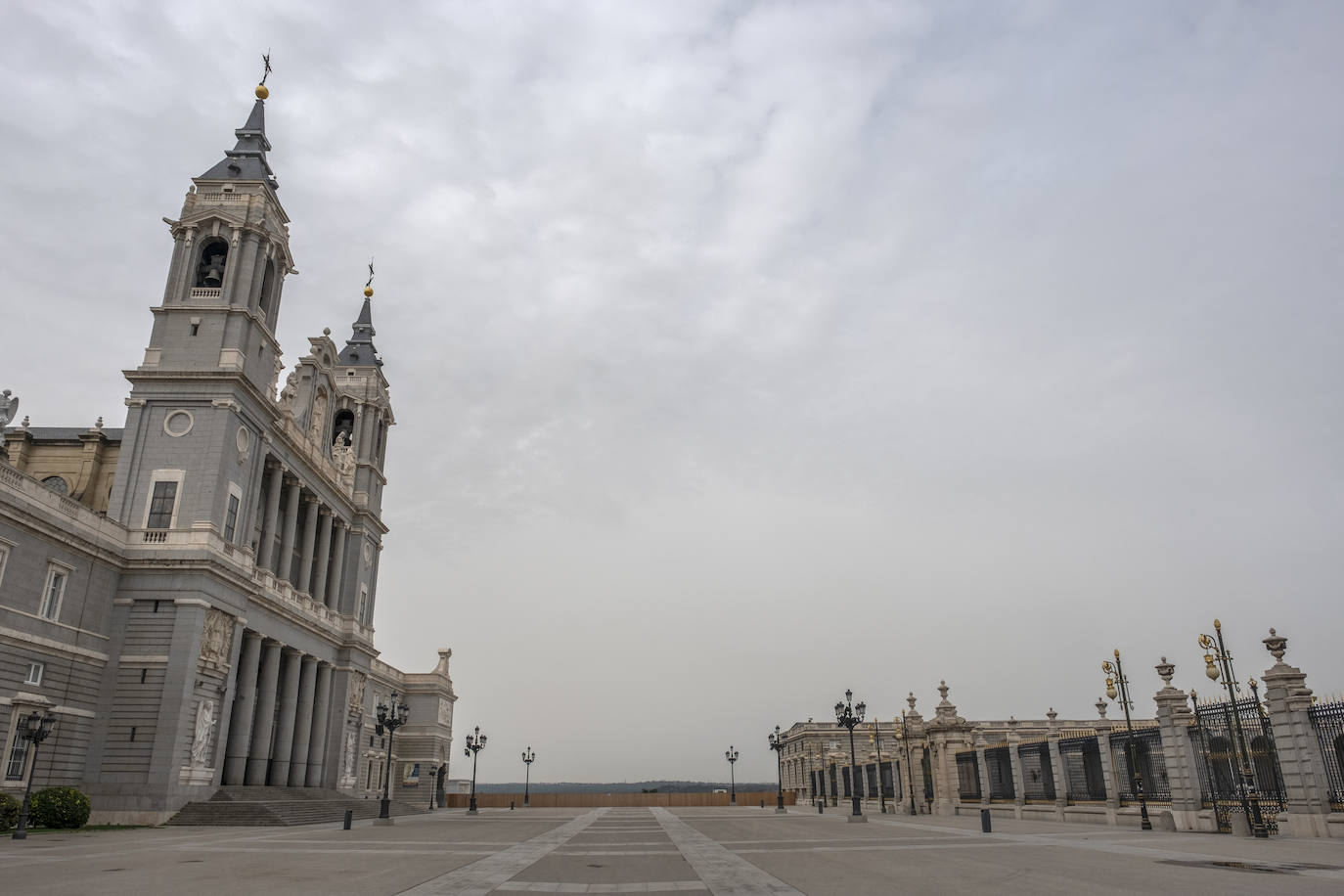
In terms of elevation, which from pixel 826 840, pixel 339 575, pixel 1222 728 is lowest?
pixel 826 840

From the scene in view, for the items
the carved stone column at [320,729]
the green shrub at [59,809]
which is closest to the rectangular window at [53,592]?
the green shrub at [59,809]

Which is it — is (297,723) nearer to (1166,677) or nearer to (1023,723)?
(1166,677)

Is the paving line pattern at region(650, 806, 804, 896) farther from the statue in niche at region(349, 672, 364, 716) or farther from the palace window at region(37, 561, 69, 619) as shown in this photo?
the statue in niche at region(349, 672, 364, 716)

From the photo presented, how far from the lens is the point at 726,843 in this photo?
25.4 metres

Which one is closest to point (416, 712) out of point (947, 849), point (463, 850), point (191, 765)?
point (191, 765)

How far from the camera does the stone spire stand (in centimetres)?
7044

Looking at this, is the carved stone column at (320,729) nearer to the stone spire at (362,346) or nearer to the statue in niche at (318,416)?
the statue in niche at (318,416)

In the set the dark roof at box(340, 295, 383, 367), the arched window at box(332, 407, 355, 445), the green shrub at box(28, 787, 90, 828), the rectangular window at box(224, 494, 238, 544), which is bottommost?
the green shrub at box(28, 787, 90, 828)

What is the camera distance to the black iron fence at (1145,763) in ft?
105

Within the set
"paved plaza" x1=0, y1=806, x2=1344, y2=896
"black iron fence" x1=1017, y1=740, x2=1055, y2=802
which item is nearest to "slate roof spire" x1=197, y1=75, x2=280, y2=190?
"paved plaza" x1=0, y1=806, x2=1344, y2=896

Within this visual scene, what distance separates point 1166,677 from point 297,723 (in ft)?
161

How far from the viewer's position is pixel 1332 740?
23.7 m

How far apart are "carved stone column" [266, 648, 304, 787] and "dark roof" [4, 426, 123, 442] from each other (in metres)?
16.6

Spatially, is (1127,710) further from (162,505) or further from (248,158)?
(248,158)
